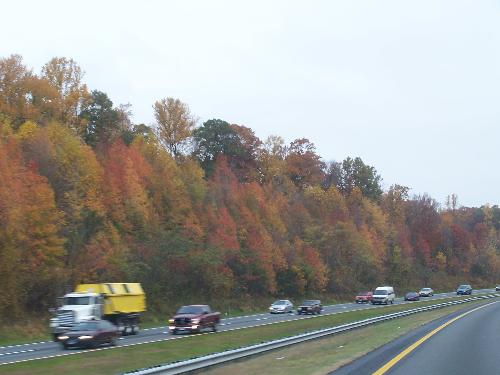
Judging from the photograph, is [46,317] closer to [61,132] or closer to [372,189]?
[61,132]

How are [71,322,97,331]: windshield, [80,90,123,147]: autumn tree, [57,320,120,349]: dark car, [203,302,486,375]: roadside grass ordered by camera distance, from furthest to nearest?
[80,90,123,147]: autumn tree → [71,322,97,331]: windshield → [57,320,120,349]: dark car → [203,302,486,375]: roadside grass

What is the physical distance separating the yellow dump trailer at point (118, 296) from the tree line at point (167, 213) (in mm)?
6646

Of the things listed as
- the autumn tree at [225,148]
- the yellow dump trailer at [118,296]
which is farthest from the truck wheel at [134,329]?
the autumn tree at [225,148]

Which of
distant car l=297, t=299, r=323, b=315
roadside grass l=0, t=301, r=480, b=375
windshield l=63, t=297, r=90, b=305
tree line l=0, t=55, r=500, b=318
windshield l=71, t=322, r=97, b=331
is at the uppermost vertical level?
tree line l=0, t=55, r=500, b=318

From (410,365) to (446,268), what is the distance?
421 ft

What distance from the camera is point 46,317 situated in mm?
44750

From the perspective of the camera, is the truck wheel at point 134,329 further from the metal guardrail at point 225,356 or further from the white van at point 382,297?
the white van at point 382,297

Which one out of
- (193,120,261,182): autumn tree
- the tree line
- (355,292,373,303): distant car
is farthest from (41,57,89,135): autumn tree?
(355,292,373,303): distant car

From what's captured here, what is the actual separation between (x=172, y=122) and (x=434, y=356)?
268 ft

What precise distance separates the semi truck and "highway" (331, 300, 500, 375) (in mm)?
16185

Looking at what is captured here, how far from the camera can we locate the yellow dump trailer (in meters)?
38.8

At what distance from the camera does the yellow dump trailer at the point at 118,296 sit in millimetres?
38750

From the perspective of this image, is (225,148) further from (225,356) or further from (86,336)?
(225,356)

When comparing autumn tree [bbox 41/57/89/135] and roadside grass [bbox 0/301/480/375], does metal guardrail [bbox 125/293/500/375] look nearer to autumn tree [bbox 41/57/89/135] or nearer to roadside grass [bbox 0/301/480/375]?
roadside grass [bbox 0/301/480/375]
